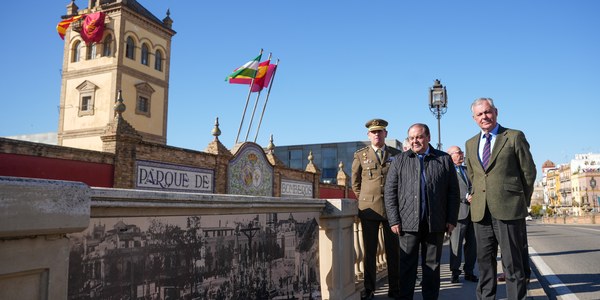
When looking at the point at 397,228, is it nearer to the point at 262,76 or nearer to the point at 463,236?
the point at 463,236

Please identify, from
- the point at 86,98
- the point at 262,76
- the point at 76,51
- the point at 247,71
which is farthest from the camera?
the point at 76,51

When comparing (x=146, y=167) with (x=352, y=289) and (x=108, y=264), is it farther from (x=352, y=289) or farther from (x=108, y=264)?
(x=108, y=264)

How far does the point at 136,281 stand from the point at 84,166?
11019mm

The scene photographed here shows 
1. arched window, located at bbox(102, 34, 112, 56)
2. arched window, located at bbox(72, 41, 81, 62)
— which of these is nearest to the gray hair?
arched window, located at bbox(102, 34, 112, 56)

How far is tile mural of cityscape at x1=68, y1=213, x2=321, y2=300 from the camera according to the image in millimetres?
1927

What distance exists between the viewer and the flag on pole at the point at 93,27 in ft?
112

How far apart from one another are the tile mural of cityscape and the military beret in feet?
5.25

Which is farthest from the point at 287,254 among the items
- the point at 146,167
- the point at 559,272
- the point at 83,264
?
the point at 146,167

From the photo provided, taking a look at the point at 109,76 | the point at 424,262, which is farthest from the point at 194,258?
the point at 109,76

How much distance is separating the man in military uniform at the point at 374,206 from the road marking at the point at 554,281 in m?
1.89

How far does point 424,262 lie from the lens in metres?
4.18

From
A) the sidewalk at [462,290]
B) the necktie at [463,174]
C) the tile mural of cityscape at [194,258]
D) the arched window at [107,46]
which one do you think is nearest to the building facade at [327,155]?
the arched window at [107,46]

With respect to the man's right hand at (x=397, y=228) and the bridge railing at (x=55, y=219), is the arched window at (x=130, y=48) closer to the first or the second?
the man's right hand at (x=397, y=228)

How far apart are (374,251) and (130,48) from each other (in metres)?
35.3
